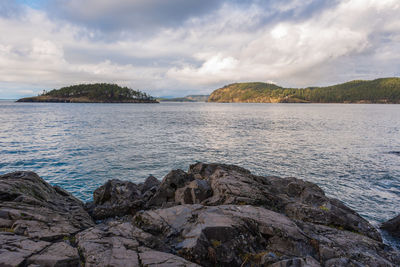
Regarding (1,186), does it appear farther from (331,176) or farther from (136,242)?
(331,176)

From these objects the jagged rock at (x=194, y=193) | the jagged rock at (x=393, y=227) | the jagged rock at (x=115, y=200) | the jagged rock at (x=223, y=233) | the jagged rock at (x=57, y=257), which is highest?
the jagged rock at (x=57, y=257)

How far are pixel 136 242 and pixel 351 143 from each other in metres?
44.4

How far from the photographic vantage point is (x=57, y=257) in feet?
21.3

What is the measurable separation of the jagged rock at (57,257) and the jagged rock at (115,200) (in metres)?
6.78

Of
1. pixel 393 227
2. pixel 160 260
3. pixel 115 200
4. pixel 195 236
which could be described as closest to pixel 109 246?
pixel 160 260

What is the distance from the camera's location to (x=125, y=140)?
4175cm

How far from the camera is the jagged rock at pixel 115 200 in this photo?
45.9 feet

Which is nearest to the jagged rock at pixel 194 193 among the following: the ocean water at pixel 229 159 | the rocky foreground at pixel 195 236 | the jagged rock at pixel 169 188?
the rocky foreground at pixel 195 236

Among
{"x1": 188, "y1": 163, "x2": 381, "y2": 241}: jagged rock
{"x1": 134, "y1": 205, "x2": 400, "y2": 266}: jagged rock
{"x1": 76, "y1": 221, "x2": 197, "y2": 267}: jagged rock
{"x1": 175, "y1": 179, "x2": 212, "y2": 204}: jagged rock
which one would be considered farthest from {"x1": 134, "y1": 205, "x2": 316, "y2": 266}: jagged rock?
{"x1": 175, "y1": 179, "x2": 212, "y2": 204}: jagged rock

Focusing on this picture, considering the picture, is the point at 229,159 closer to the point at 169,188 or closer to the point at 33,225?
the point at 169,188

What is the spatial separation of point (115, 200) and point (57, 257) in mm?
9222

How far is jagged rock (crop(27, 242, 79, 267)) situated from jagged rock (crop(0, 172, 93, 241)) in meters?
1.20

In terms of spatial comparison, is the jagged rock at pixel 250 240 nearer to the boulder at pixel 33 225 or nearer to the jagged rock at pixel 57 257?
the jagged rock at pixel 57 257

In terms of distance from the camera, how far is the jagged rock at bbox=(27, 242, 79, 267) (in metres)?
6.19
